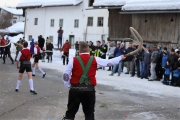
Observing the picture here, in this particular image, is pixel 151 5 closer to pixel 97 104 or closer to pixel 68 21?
pixel 97 104

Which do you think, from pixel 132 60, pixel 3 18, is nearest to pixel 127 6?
pixel 132 60

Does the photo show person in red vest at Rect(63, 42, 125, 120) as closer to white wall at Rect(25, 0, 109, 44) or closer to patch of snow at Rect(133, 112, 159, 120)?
patch of snow at Rect(133, 112, 159, 120)

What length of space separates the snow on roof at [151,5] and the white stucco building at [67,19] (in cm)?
1380

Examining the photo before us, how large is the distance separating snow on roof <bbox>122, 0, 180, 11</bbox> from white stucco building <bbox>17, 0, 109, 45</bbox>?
13.8 m

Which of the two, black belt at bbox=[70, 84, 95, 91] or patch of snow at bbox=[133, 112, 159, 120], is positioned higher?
black belt at bbox=[70, 84, 95, 91]

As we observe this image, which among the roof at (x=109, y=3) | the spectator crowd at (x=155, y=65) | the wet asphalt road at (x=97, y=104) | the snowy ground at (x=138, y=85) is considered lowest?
the snowy ground at (x=138, y=85)

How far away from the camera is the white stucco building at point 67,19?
44781 mm

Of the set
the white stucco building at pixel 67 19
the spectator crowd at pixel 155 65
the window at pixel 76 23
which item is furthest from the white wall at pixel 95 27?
the spectator crowd at pixel 155 65

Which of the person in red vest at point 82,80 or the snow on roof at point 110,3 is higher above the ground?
the snow on roof at point 110,3

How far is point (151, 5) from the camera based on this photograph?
28.1 meters

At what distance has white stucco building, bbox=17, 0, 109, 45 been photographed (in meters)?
44.8

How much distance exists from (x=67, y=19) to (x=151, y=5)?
21.2m

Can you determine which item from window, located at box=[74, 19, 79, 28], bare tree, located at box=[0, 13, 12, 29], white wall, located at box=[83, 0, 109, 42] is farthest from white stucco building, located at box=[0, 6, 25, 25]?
white wall, located at box=[83, 0, 109, 42]

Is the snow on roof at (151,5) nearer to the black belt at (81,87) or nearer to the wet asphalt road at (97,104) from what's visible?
the wet asphalt road at (97,104)
